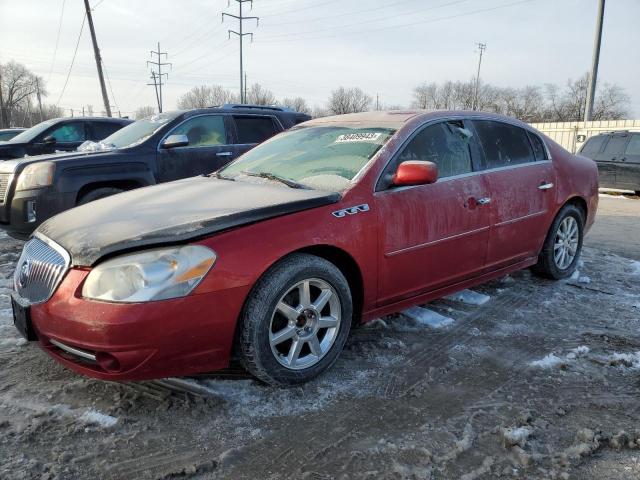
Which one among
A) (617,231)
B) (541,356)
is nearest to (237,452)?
(541,356)

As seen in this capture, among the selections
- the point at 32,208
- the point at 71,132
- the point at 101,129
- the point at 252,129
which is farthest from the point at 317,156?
the point at 71,132

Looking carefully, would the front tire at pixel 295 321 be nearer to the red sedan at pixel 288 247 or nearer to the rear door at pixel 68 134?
the red sedan at pixel 288 247

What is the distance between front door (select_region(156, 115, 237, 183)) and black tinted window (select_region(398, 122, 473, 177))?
11.9 ft

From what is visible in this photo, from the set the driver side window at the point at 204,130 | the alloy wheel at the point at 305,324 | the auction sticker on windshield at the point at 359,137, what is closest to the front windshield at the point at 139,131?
the driver side window at the point at 204,130

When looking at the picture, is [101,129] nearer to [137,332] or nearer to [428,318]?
[428,318]

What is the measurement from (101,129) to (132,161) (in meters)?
4.30

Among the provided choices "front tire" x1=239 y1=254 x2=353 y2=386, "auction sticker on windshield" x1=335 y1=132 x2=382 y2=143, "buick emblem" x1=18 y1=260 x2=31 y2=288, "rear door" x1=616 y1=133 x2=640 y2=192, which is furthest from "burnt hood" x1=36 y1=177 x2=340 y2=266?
"rear door" x1=616 y1=133 x2=640 y2=192

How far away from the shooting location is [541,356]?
3207 millimetres

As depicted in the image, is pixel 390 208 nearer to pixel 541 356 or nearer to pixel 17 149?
pixel 541 356

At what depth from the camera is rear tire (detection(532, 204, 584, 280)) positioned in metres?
4.58

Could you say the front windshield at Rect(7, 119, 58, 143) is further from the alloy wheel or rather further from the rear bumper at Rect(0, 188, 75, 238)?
the alloy wheel

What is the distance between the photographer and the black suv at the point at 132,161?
531 cm

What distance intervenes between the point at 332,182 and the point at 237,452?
5.48 ft

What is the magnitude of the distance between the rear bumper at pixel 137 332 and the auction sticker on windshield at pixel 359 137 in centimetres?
151
